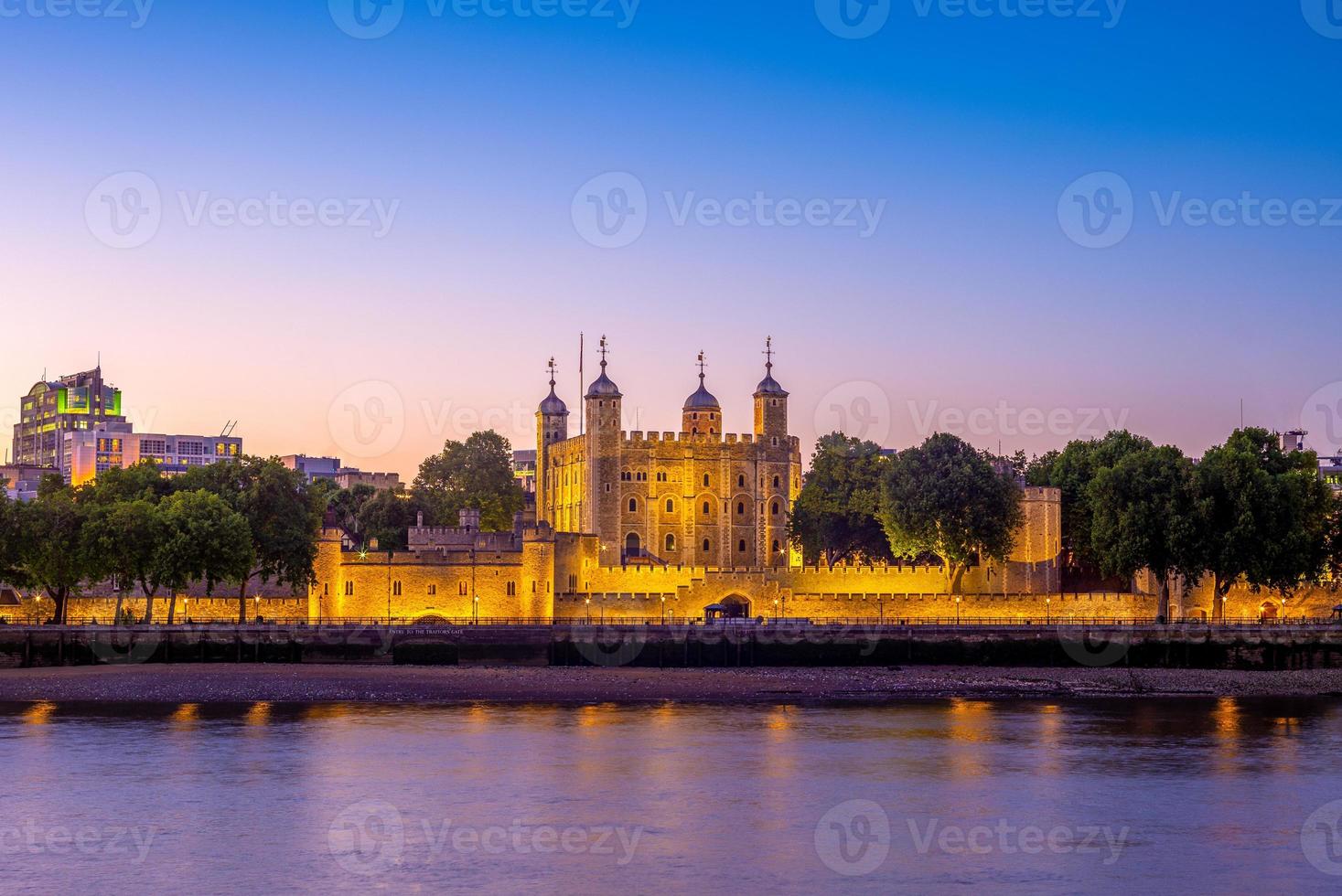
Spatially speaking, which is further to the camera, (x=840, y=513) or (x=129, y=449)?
(x=129, y=449)

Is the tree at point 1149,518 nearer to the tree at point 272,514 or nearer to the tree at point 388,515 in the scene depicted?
the tree at point 272,514

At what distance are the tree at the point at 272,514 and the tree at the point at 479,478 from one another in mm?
30347

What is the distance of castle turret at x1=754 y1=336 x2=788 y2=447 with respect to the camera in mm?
92938

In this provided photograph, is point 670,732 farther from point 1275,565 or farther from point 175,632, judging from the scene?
point 1275,565

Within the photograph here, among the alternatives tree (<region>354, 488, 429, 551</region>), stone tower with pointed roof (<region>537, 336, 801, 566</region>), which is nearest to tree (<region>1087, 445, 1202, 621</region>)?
stone tower with pointed roof (<region>537, 336, 801, 566</region>)

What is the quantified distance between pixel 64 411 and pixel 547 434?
8962 centimetres

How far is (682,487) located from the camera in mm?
90750

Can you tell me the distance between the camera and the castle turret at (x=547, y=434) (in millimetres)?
95812

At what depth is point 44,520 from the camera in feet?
210

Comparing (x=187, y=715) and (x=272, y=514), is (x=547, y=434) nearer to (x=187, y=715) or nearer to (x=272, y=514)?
(x=272, y=514)

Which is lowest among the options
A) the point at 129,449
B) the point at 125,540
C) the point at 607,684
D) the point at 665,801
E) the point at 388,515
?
the point at 665,801

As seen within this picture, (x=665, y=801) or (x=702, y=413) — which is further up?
(x=702, y=413)

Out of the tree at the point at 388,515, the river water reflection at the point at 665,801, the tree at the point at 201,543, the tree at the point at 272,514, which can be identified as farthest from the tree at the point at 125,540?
the tree at the point at 388,515

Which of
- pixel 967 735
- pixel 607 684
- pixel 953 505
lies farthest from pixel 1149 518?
pixel 967 735
